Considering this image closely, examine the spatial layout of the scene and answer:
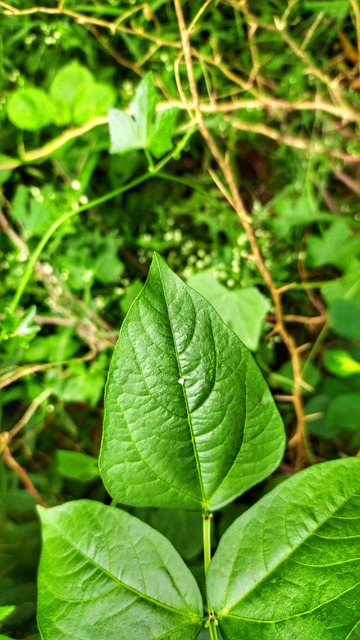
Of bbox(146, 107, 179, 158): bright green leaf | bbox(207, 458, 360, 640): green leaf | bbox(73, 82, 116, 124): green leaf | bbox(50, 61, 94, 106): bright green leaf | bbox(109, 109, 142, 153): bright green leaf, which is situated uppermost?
bbox(50, 61, 94, 106): bright green leaf

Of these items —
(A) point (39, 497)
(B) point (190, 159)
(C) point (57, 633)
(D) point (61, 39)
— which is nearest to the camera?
(C) point (57, 633)

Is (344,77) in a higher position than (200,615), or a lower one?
higher

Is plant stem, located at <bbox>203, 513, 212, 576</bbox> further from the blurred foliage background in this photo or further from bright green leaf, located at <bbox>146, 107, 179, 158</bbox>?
bright green leaf, located at <bbox>146, 107, 179, 158</bbox>

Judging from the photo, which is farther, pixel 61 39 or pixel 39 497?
pixel 61 39

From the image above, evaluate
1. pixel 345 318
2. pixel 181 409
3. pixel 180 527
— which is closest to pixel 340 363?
pixel 345 318

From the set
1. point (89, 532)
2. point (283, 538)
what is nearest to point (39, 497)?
point (89, 532)

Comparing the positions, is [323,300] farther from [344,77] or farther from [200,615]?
[200,615]

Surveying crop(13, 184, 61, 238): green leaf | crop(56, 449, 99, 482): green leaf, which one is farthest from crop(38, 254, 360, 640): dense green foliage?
crop(13, 184, 61, 238): green leaf
